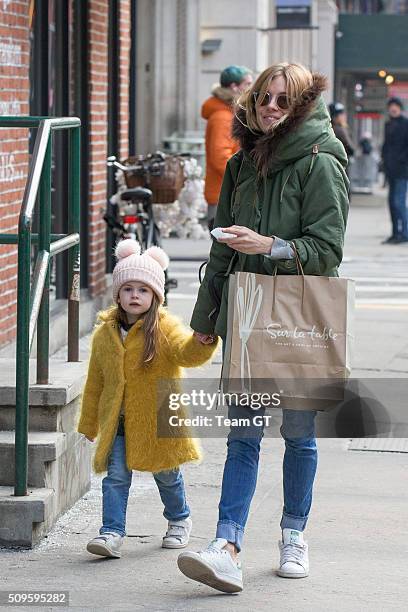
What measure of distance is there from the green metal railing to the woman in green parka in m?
0.66

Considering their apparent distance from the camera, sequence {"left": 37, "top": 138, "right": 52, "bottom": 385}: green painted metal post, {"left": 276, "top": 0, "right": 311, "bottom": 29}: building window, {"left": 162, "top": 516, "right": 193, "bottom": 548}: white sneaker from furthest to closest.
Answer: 1. {"left": 276, "top": 0, "right": 311, "bottom": 29}: building window
2. {"left": 37, "top": 138, "right": 52, "bottom": 385}: green painted metal post
3. {"left": 162, "top": 516, "right": 193, "bottom": 548}: white sneaker

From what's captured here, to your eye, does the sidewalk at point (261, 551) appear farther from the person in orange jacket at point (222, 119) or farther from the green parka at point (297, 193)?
the person in orange jacket at point (222, 119)

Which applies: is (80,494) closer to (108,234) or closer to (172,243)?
(108,234)

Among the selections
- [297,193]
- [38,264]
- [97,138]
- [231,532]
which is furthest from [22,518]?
[97,138]

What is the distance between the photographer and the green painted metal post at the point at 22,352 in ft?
17.0

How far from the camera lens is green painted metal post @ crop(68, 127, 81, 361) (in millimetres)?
6082

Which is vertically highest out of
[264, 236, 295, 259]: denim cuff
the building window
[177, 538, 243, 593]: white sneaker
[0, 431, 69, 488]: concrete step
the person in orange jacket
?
the building window

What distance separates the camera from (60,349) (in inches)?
361

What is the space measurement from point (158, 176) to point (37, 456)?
6222 millimetres

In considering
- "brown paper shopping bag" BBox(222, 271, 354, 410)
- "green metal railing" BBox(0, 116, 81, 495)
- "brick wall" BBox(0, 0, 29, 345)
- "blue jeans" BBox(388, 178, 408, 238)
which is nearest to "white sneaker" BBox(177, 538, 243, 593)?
"brown paper shopping bag" BBox(222, 271, 354, 410)

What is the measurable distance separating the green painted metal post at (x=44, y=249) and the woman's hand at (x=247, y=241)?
1.01m

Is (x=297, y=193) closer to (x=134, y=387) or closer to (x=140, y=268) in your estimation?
(x=140, y=268)

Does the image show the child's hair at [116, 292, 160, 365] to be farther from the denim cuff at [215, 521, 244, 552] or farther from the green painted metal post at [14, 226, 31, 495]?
the denim cuff at [215, 521, 244, 552]

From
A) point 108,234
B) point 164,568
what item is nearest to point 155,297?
point 164,568
